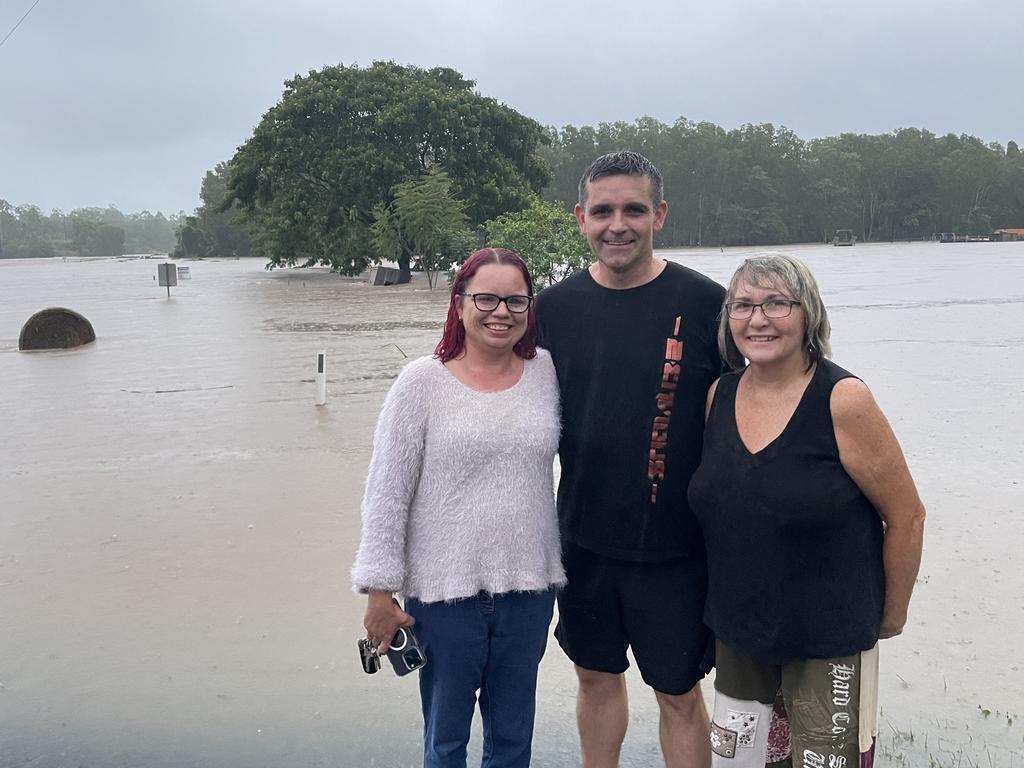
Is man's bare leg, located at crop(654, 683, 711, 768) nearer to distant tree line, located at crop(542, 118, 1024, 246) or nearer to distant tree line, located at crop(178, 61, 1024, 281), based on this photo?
distant tree line, located at crop(178, 61, 1024, 281)

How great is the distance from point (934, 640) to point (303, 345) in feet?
44.7

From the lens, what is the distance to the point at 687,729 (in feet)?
8.66

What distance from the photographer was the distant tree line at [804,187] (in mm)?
94688

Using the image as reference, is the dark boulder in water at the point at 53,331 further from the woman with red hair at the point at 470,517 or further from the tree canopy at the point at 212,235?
the tree canopy at the point at 212,235

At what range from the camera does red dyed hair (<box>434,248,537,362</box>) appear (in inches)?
96.0

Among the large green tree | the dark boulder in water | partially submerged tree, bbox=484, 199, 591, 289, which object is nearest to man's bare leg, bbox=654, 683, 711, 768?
the dark boulder in water

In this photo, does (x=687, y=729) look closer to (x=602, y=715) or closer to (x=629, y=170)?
(x=602, y=715)

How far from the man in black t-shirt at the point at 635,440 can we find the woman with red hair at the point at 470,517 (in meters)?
0.15

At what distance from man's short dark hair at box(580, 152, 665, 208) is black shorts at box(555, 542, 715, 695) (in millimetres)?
1073

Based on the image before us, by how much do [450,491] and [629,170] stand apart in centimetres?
107

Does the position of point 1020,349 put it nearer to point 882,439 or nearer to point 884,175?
point 882,439

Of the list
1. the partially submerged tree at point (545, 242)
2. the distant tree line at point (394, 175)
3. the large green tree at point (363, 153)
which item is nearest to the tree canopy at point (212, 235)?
the distant tree line at point (394, 175)

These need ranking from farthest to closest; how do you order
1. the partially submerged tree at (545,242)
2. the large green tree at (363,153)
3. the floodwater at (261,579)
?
the large green tree at (363,153), the partially submerged tree at (545,242), the floodwater at (261,579)

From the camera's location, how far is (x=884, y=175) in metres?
95.9
